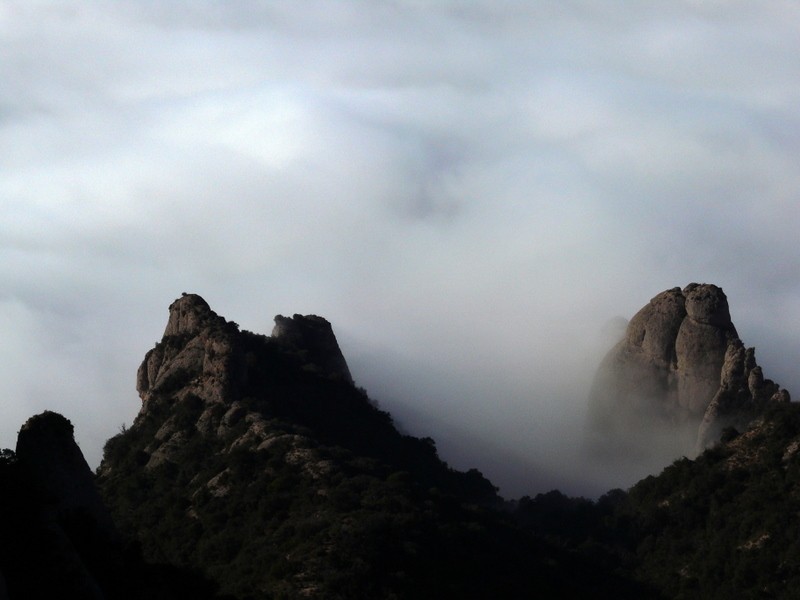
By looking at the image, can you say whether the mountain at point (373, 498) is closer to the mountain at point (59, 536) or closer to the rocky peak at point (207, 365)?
the rocky peak at point (207, 365)

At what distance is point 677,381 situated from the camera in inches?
6914

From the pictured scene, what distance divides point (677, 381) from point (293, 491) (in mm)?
55253

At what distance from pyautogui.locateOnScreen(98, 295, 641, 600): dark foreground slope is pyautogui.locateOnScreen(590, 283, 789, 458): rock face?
25711 mm

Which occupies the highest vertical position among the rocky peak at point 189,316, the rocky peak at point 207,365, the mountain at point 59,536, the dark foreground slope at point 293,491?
the rocky peak at point 189,316

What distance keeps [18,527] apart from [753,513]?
71.3 m

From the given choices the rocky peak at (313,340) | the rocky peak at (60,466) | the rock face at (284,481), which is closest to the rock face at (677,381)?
the rock face at (284,481)

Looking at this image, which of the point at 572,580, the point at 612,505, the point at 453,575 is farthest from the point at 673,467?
the point at 453,575

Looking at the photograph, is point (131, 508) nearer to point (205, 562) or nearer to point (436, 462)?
point (205, 562)

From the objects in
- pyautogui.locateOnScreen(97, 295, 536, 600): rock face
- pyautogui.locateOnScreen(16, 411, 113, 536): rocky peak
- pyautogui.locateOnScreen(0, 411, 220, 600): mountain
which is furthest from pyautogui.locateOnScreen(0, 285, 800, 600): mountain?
pyautogui.locateOnScreen(0, 411, 220, 600): mountain

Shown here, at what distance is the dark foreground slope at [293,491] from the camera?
391 ft

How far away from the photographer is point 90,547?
83.8m

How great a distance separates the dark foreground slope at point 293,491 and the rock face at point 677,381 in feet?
84.4

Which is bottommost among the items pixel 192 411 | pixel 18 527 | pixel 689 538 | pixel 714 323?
pixel 18 527

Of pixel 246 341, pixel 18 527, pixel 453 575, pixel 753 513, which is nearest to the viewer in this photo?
pixel 18 527
